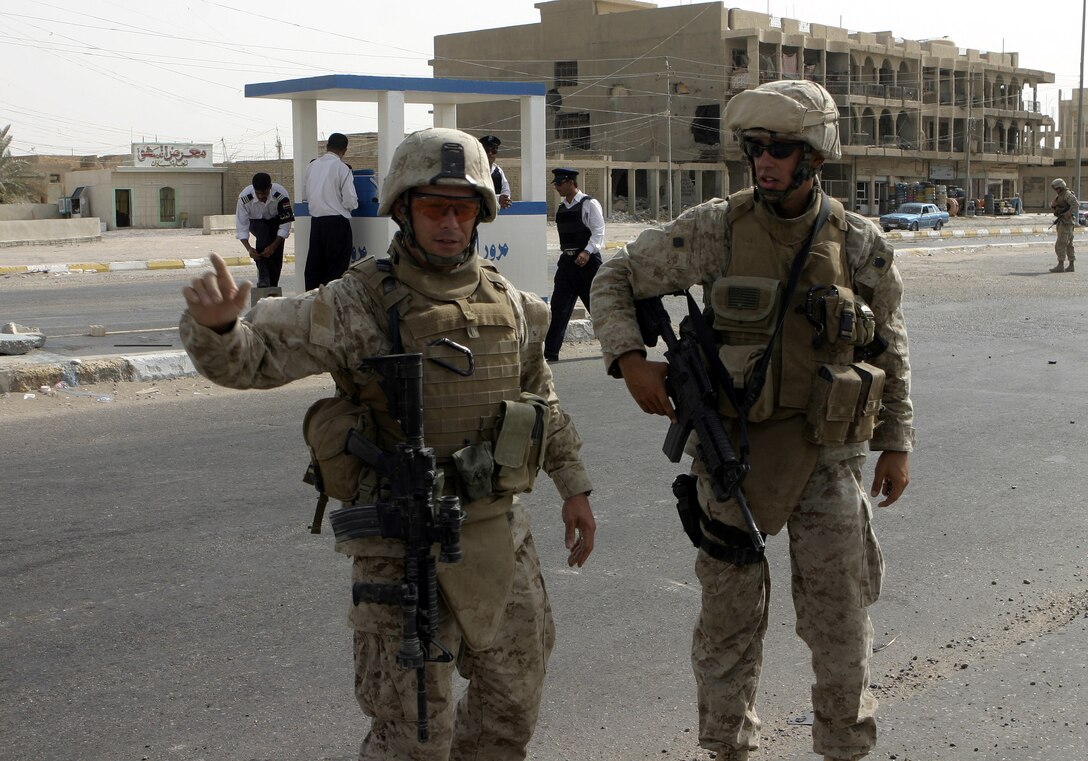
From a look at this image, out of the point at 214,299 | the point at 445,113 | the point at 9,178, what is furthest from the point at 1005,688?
the point at 9,178

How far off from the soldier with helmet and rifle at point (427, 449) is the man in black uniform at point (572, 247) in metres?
7.47

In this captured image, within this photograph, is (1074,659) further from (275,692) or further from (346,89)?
(346,89)

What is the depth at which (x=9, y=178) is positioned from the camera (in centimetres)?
4906

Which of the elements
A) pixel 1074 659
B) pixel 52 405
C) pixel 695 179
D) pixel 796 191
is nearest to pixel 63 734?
pixel 796 191

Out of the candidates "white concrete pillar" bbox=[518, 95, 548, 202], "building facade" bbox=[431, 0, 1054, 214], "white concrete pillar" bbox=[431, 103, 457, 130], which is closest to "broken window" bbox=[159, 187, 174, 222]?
"building facade" bbox=[431, 0, 1054, 214]

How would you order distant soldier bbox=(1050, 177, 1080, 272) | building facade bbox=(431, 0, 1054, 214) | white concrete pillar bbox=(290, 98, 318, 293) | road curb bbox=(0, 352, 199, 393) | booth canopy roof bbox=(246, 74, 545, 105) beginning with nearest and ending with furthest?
road curb bbox=(0, 352, 199, 393) < booth canopy roof bbox=(246, 74, 545, 105) < white concrete pillar bbox=(290, 98, 318, 293) < distant soldier bbox=(1050, 177, 1080, 272) < building facade bbox=(431, 0, 1054, 214)

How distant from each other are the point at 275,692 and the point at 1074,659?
2561 millimetres

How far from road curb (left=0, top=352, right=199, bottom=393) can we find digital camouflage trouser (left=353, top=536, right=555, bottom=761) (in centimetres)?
698

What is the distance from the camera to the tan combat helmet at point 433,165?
8.70 ft

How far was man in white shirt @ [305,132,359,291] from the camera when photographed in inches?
435

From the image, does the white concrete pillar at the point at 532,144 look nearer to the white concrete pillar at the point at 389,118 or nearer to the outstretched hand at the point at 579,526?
the white concrete pillar at the point at 389,118

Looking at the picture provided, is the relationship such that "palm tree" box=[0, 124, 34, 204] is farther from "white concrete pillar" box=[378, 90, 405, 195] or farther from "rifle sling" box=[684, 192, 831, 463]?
"rifle sling" box=[684, 192, 831, 463]

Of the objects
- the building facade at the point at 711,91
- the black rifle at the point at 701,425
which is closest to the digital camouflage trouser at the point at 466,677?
the black rifle at the point at 701,425

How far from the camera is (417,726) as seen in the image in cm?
253
